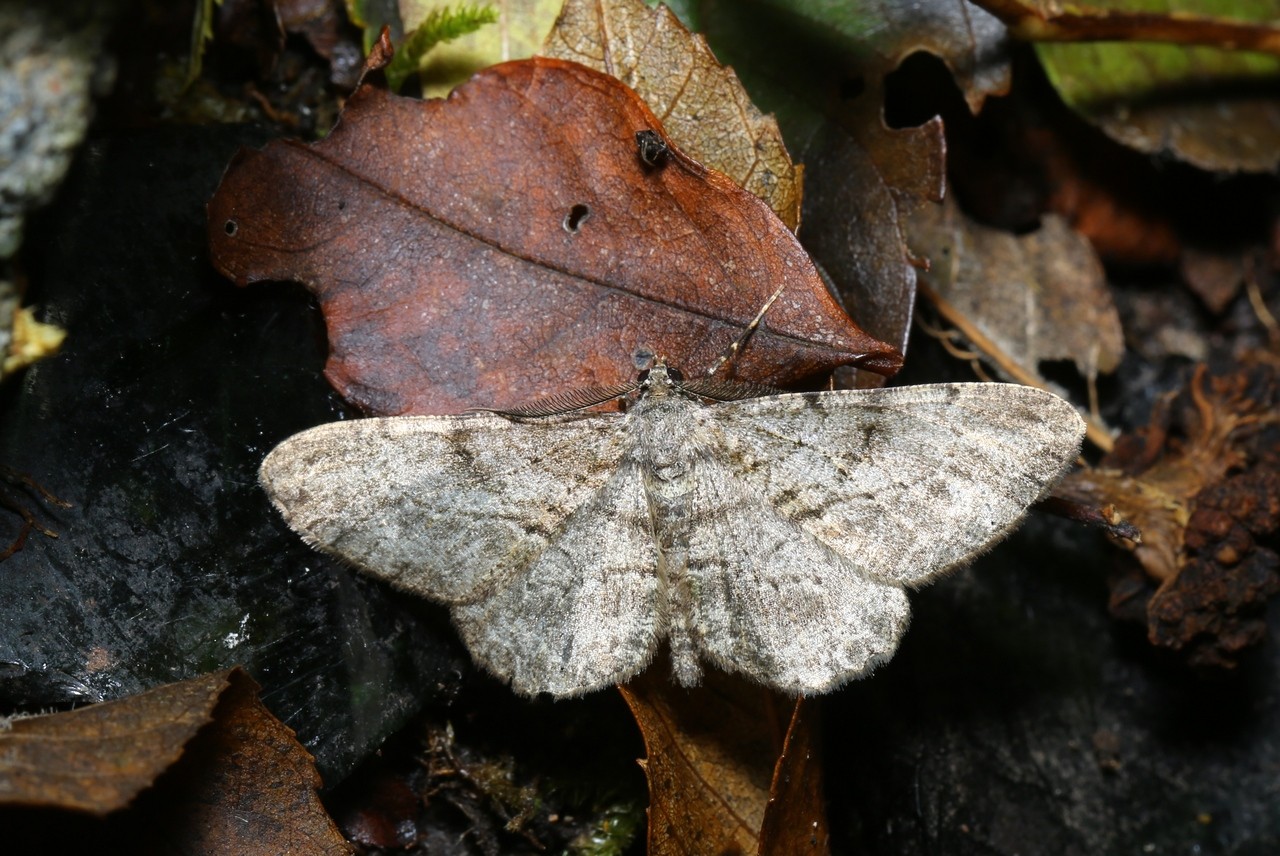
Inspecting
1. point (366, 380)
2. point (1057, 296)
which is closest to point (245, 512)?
point (366, 380)

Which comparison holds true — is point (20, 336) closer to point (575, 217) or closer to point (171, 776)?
point (171, 776)

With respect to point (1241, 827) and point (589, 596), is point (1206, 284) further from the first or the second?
point (589, 596)

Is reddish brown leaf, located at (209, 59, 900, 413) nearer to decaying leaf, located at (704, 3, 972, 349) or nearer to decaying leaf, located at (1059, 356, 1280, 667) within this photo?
decaying leaf, located at (704, 3, 972, 349)

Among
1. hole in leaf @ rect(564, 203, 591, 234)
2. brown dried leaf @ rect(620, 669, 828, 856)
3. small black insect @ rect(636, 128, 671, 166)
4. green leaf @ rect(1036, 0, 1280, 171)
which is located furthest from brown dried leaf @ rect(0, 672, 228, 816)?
green leaf @ rect(1036, 0, 1280, 171)

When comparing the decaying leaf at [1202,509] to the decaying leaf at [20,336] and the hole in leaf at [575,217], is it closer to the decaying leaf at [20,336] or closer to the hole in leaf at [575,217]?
the hole in leaf at [575,217]

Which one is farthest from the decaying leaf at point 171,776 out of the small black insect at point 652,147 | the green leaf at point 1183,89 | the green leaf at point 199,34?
the green leaf at point 1183,89

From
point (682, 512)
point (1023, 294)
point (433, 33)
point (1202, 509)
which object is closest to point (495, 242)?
point (433, 33)
